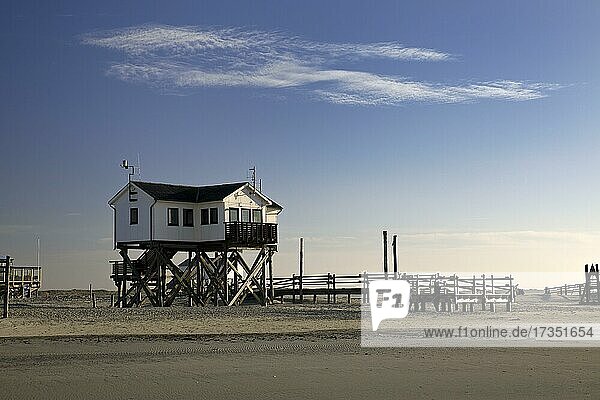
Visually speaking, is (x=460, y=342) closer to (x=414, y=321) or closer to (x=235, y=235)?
(x=414, y=321)

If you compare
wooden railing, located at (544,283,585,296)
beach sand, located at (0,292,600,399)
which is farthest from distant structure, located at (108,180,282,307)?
wooden railing, located at (544,283,585,296)

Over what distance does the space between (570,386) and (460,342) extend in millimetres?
8780

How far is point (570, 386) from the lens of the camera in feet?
50.9

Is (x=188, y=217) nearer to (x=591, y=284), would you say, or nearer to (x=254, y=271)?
(x=254, y=271)

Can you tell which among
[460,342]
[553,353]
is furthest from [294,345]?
[553,353]

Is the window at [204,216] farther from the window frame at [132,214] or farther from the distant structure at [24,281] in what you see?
the distant structure at [24,281]

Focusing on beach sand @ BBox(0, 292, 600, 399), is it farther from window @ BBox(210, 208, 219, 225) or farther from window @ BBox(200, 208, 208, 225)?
window @ BBox(200, 208, 208, 225)

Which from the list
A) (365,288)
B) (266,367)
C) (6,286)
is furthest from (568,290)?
(266,367)

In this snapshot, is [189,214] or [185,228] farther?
[189,214]

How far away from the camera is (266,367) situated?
18.3 m

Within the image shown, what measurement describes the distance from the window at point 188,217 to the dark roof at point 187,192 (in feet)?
1.67

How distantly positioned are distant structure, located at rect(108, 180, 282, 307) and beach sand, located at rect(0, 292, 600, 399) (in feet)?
63.9

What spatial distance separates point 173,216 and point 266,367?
102 feet

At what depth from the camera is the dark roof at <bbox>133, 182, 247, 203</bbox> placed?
4850 cm
